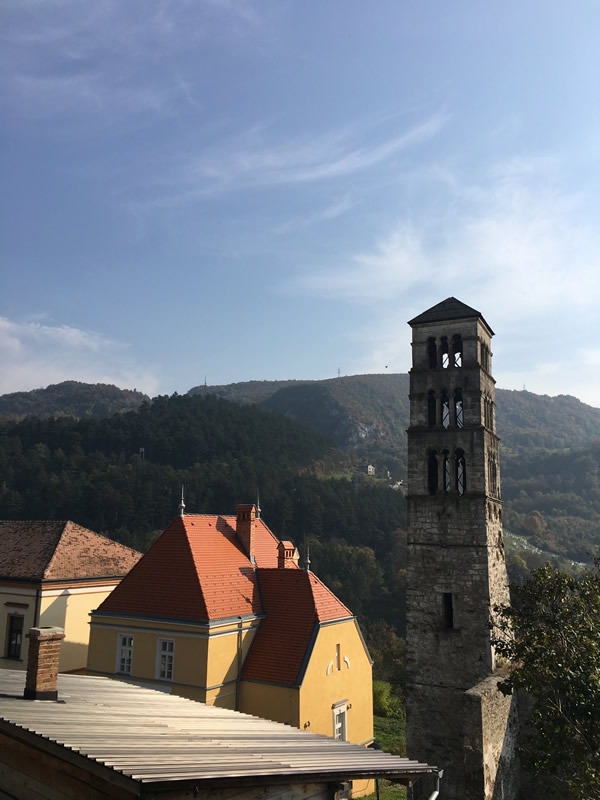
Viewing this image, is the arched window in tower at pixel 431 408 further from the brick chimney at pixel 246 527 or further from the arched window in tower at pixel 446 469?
the brick chimney at pixel 246 527

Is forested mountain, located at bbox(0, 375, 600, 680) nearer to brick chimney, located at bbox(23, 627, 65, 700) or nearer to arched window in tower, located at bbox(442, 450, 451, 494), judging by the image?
arched window in tower, located at bbox(442, 450, 451, 494)

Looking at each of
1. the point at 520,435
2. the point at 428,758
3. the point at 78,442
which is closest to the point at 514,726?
the point at 428,758

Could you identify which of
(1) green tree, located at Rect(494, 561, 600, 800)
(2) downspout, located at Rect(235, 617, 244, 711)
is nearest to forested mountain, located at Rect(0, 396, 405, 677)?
(2) downspout, located at Rect(235, 617, 244, 711)

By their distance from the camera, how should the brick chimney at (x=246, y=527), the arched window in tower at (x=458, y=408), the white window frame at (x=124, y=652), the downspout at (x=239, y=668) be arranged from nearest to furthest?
the downspout at (x=239, y=668)
the arched window in tower at (x=458, y=408)
the white window frame at (x=124, y=652)
the brick chimney at (x=246, y=527)

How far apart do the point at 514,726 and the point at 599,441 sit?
11612 cm

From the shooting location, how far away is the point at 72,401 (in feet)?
587

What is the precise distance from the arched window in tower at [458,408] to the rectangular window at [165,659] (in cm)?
1345

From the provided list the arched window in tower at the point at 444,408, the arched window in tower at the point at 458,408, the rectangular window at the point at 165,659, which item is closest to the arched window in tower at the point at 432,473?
the arched window in tower at the point at 444,408

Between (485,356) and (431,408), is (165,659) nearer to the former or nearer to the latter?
(431,408)

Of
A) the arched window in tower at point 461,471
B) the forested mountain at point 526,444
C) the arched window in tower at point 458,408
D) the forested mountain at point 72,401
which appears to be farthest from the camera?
the forested mountain at point 72,401

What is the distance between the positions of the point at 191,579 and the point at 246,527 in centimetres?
443

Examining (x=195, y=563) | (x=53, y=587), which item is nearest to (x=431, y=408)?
(x=195, y=563)

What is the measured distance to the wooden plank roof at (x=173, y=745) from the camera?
21.7 feet

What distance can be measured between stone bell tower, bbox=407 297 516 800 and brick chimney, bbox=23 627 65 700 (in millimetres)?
11695
